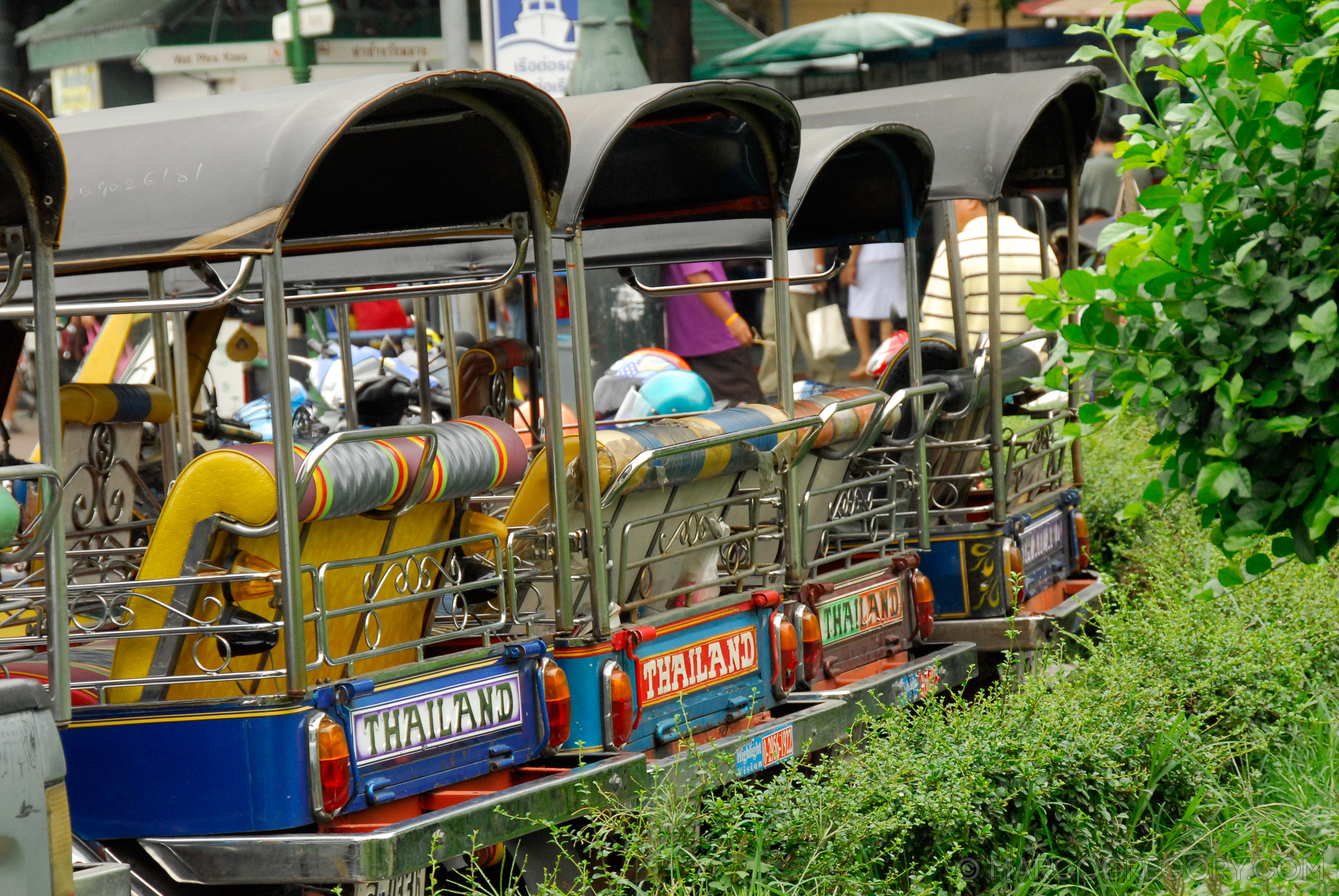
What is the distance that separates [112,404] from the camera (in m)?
6.64

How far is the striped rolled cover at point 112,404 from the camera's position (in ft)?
21.6

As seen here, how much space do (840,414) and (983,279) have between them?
2.66m

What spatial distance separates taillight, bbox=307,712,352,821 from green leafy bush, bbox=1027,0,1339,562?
2065 millimetres

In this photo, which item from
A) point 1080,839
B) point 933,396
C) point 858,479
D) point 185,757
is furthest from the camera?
point 933,396

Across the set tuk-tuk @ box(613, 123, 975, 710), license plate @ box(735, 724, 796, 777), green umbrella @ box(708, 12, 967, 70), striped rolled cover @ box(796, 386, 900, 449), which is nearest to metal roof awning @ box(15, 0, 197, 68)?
green umbrella @ box(708, 12, 967, 70)

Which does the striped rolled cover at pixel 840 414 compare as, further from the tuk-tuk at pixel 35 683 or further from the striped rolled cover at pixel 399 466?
the tuk-tuk at pixel 35 683

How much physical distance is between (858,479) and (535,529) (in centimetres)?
200

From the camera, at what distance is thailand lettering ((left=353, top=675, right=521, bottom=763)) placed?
4402mm

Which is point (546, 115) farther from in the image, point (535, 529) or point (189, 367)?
point (189, 367)

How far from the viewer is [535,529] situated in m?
5.04

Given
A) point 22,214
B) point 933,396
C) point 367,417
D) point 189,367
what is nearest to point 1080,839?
point 933,396

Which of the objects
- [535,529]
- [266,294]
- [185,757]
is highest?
[266,294]

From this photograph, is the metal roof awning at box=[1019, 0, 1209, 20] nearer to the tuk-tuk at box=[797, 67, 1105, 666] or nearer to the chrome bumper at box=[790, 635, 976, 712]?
the tuk-tuk at box=[797, 67, 1105, 666]

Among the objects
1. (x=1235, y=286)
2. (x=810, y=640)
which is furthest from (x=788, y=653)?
(x=1235, y=286)
